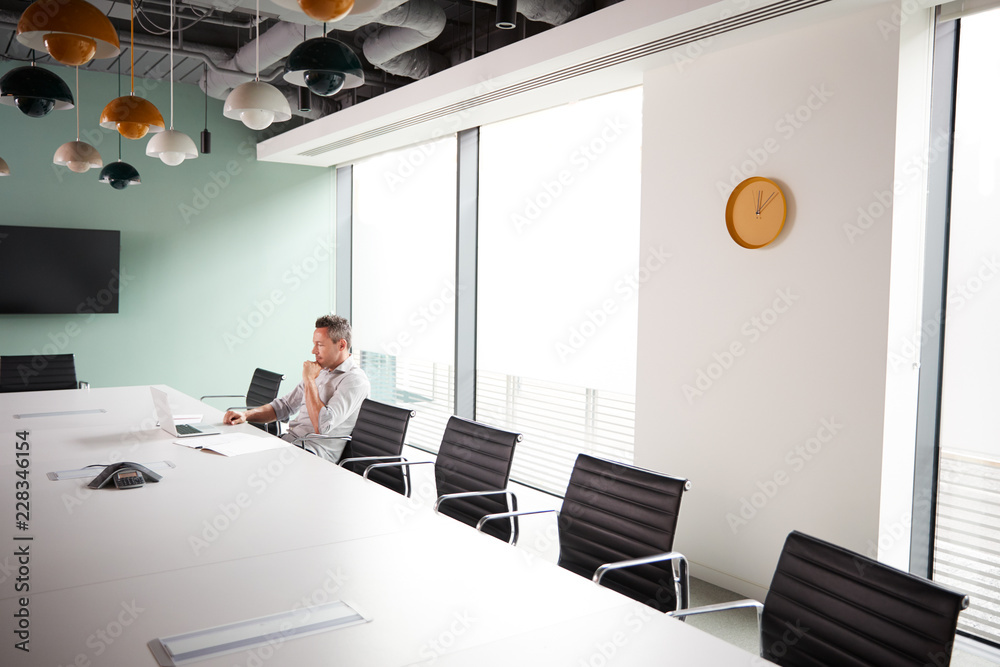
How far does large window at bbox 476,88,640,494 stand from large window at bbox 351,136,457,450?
25.5 inches

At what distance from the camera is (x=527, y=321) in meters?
6.33

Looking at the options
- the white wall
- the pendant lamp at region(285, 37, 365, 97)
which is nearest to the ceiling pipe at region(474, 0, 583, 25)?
the white wall

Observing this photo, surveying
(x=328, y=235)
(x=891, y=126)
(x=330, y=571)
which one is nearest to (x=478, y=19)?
(x=891, y=126)

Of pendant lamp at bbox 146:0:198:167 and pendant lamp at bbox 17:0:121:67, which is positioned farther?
pendant lamp at bbox 146:0:198:167

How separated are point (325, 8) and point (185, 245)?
5.97 m

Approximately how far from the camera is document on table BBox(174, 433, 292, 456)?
3684 mm

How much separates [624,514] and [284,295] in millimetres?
6211
